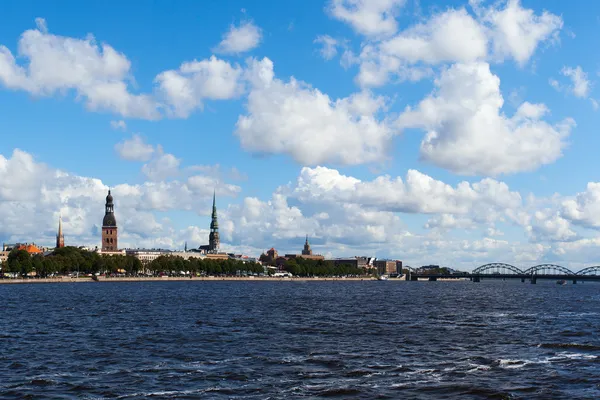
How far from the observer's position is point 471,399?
32969 mm

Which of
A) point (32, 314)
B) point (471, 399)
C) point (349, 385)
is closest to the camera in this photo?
point (471, 399)

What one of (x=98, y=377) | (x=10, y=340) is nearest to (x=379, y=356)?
(x=98, y=377)

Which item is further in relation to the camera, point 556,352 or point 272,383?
point 556,352

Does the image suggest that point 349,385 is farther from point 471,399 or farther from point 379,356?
point 379,356

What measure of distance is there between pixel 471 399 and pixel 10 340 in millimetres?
36066

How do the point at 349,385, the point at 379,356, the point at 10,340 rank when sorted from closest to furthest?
the point at 349,385
the point at 379,356
the point at 10,340

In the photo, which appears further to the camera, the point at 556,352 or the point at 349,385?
the point at 556,352

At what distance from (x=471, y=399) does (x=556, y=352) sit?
758 inches

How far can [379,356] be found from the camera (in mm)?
45812

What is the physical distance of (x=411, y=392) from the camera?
3419 centimetres

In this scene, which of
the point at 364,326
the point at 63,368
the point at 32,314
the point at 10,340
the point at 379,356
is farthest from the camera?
the point at 32,314

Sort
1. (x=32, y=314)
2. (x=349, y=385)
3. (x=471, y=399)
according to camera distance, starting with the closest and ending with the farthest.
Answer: (x=471, y=399), (x=349, y=385), (x=32, y=314)

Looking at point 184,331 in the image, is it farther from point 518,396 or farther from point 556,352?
point 518,396

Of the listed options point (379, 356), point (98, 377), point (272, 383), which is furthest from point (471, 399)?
point (98, 377)
